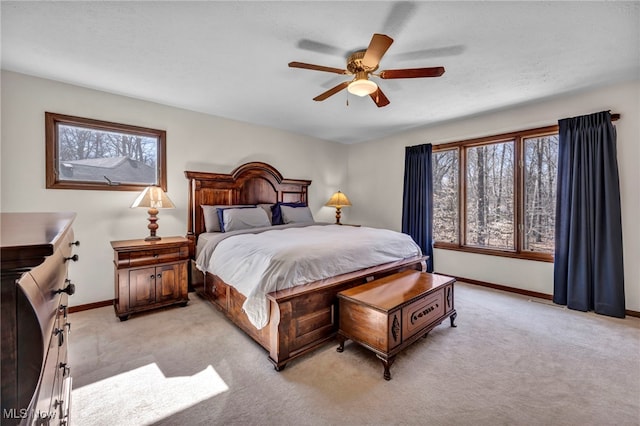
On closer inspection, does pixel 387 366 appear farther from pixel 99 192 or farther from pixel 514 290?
pixel 99 192

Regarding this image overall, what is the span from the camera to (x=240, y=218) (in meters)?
3.76

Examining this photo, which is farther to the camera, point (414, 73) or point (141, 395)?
point (414, 73)

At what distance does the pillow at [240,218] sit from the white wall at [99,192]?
609mm

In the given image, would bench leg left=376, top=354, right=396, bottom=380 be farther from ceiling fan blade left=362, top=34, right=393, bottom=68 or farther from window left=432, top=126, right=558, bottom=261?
window left=432, top=126, right=558, bottom=261

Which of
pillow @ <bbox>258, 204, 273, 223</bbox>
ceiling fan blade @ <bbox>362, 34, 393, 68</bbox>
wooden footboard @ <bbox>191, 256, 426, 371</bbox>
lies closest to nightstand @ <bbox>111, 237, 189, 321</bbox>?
wooden footboard @ <bbox>191, 256, 426, 371</bbox>

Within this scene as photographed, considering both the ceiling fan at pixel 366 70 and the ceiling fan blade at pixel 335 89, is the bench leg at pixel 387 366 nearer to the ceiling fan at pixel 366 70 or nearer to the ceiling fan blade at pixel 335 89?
the ceiling fan at pixel 366 70

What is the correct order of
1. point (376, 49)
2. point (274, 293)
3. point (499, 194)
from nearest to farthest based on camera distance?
point (376, 49), point (274, 293), point (499, 194)

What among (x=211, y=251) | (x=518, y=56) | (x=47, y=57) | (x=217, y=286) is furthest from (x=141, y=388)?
(x=518, y=56)

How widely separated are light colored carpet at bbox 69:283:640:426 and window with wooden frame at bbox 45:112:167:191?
61.4 inches

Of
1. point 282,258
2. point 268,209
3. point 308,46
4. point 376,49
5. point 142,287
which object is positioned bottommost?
point 142,287

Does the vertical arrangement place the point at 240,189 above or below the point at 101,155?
below

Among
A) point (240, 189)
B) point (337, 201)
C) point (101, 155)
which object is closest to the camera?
point (101, 155)

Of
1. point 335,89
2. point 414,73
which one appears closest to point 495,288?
point 414,73

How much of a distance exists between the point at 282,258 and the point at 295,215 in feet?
7.53
